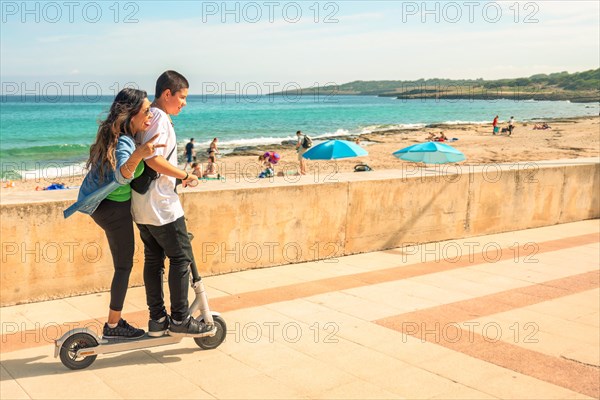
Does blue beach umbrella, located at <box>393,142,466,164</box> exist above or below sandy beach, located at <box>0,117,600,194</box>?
above

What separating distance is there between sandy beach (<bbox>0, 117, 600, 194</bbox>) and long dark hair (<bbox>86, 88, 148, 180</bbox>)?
63.9ft

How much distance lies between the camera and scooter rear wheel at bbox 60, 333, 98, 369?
4191 millimetres

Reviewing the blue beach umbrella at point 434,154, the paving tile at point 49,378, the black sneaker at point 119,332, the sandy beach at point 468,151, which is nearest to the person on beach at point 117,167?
Answer: the black sneaker at point 119,332

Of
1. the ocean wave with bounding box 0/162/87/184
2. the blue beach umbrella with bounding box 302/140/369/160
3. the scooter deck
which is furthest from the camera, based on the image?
the ocean wave with bounding box 0/162/87/184

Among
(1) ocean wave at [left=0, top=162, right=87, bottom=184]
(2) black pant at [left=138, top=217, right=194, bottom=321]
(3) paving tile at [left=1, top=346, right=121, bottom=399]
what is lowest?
(1) ocean wave at [left=0, top=162, right=87, bottom=184]

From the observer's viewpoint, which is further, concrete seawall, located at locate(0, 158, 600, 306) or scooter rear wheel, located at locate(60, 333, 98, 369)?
concrete seawall, located at locate(0, 158, 600, 306)

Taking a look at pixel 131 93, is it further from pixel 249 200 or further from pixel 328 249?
pixel 328 249

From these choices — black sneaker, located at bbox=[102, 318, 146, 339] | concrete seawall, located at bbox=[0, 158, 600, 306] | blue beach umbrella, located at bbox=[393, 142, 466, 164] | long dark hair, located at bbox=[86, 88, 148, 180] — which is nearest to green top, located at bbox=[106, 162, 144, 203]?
long dark hair, located at bbox=[86, 88, 148, 180]

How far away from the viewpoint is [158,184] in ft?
13.8

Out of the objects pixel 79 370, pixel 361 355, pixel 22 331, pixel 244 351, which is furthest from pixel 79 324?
Answer: pixel 361 355

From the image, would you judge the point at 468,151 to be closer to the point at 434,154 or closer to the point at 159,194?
the point at 434,154

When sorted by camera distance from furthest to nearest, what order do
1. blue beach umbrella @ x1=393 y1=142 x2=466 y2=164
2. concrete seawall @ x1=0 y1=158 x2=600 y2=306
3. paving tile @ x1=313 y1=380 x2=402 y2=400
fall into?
1. blue beach umbrella @ x1=393 y1=142 x2=466 y2=164
2. concrete seawall @ x1=0 y1=158 x2=600 y2=306
3. paving tile @ x1=313 y1=380 x2=402 y2=400

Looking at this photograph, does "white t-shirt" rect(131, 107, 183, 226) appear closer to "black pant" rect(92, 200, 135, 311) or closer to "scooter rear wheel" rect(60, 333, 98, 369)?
"black pant" rect(92, 200, 135, 311)

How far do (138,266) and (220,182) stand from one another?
52.7 inches
